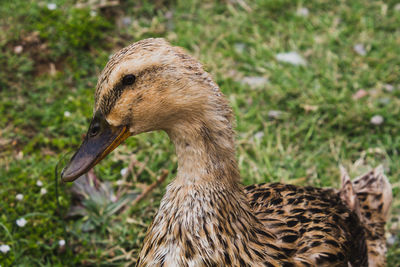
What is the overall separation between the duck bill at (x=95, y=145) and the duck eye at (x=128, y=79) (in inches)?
7.9

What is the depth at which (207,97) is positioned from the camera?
1.79 meters

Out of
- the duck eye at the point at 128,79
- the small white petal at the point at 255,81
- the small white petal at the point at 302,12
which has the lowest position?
the small white petal at the point at 255,81

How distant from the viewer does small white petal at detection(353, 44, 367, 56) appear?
440cm

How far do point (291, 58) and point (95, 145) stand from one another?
2876mm

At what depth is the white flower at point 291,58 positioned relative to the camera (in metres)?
4.33

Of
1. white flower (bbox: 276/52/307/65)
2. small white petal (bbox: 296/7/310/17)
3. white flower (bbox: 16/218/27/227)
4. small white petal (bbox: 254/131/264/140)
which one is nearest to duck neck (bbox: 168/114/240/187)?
white flower (bbox: 16/218/27/227)

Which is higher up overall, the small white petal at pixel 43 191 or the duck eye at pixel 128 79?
the duck eye at pixel 128 79

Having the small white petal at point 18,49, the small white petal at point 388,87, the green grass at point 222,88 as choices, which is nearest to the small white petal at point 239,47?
the green grass at point 222,88

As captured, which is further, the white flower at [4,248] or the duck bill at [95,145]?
the white flower at [4,248]

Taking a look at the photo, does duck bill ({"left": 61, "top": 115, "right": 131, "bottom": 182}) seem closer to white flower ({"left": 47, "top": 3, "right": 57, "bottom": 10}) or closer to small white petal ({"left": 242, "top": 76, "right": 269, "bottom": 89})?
small white petal ({"left": 242, "top": 76, "right": 269, "bottom": 89})

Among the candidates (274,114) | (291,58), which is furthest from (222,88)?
(291,58)

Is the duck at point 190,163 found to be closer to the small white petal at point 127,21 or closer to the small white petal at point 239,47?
the small white petal at point 239,47

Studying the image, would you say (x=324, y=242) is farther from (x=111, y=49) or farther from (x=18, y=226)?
(x=111, y=49)

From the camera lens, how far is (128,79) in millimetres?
1729
